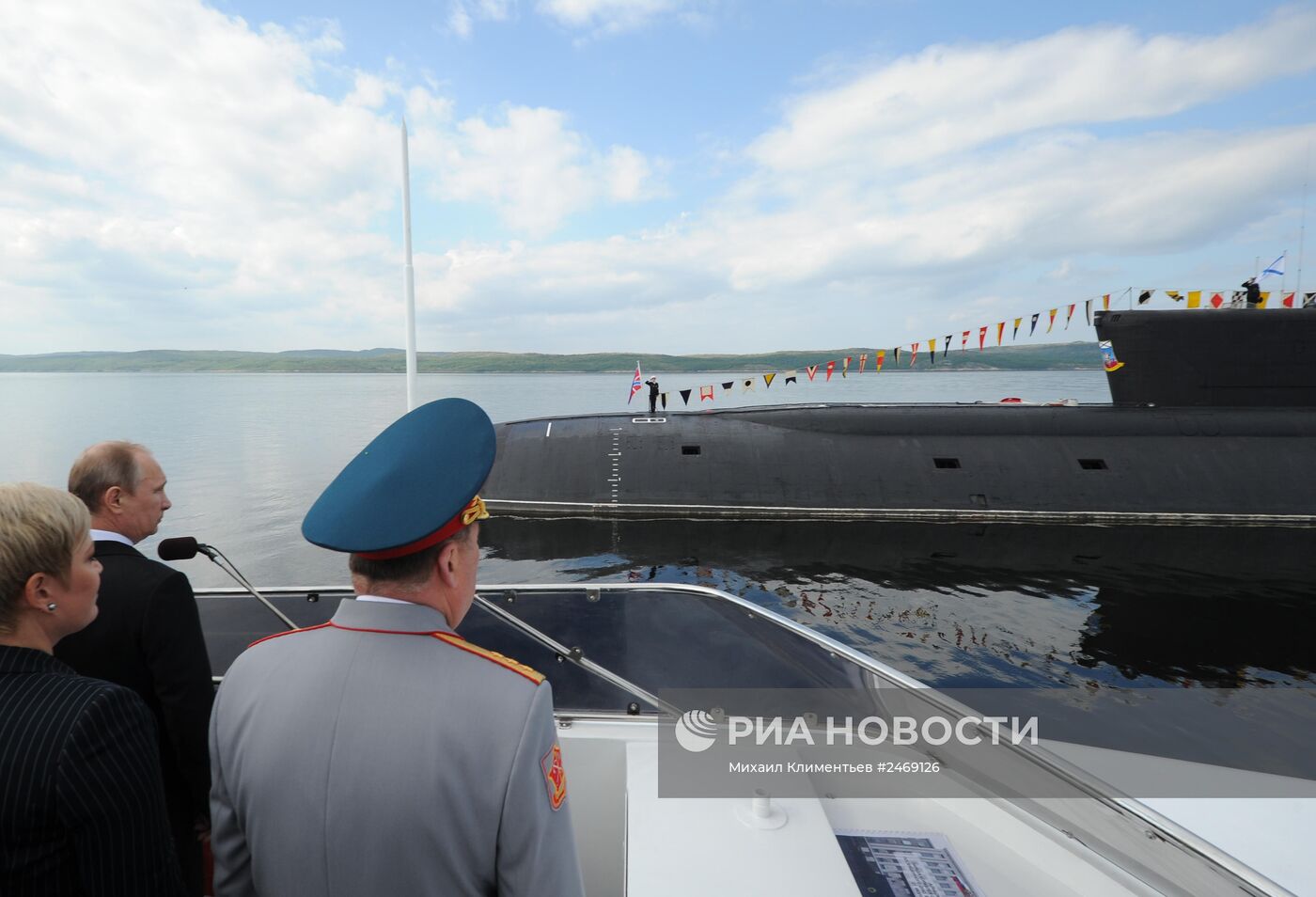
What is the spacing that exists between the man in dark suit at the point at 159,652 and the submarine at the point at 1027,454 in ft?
50.1

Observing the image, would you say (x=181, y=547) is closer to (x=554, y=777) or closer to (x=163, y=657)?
(x=163, y=657)

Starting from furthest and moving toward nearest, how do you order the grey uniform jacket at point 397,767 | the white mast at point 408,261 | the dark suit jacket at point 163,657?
the white mast at point 408,261 < the dark suit jacket at point 163,657 < the grey uniform jacket at point 397,767

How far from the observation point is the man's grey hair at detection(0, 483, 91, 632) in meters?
1.62

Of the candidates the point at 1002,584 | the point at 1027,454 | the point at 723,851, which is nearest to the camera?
the point at 723,851

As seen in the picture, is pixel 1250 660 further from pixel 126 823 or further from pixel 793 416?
pixel 126 823

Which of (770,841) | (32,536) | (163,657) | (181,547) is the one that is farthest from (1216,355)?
(32,536)

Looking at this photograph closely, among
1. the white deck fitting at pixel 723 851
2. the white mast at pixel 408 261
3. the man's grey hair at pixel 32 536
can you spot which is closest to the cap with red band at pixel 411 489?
the man's grey hair at pixel 32 536

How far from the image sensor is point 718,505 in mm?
17484

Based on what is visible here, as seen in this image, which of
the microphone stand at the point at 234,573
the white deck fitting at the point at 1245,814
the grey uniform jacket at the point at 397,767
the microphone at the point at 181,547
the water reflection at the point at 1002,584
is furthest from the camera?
the water reflection at the point at 1002,584

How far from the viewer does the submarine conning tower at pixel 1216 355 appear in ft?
52.4

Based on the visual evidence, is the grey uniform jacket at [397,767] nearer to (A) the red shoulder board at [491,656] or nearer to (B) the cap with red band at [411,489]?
(A) the red shoulder board at [491,656]

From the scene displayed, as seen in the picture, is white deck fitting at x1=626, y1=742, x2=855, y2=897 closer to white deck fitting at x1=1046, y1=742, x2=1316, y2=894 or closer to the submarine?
white deck fitting at x1=1046, y1=742, x2=1316, y2=894

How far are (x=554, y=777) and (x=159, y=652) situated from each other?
177 cm

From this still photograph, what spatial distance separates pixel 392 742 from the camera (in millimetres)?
1282
